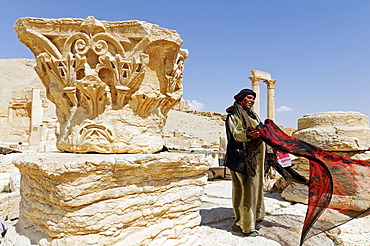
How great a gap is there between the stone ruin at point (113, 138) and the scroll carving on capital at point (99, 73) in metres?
0.01

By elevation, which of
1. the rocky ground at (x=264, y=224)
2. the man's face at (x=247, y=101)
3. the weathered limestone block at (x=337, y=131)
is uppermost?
the man's face at (x=247, y=101)

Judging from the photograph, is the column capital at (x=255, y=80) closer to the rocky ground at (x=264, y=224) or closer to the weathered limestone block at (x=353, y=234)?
the rocky ground at (x=264, y=224)

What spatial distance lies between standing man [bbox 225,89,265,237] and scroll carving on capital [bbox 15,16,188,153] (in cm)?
101

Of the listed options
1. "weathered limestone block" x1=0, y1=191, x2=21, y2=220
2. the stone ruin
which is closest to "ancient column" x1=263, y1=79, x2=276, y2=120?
the stone ruin

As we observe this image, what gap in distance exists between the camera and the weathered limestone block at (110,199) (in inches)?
82.8

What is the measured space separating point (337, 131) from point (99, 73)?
14.1ft

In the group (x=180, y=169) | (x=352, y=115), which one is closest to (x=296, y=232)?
(x=180, y=169)

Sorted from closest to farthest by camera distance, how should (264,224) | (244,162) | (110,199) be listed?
(110,199) < (244,162) < (264,224)

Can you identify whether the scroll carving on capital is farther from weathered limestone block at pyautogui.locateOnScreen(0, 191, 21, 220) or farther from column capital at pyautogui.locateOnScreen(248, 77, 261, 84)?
column capital at pyautogui.locateOnScreen(248, 77, 261, 84)

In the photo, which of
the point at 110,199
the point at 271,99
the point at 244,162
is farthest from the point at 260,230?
the point at 271,99

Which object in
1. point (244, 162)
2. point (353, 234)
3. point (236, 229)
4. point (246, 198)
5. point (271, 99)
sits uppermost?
point (271, 99)

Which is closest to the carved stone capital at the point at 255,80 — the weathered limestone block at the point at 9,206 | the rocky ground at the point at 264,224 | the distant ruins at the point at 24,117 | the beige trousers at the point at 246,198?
the rocky ground at the point at 264,224

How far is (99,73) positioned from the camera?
278 cm

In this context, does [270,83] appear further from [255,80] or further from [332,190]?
[332,190]
